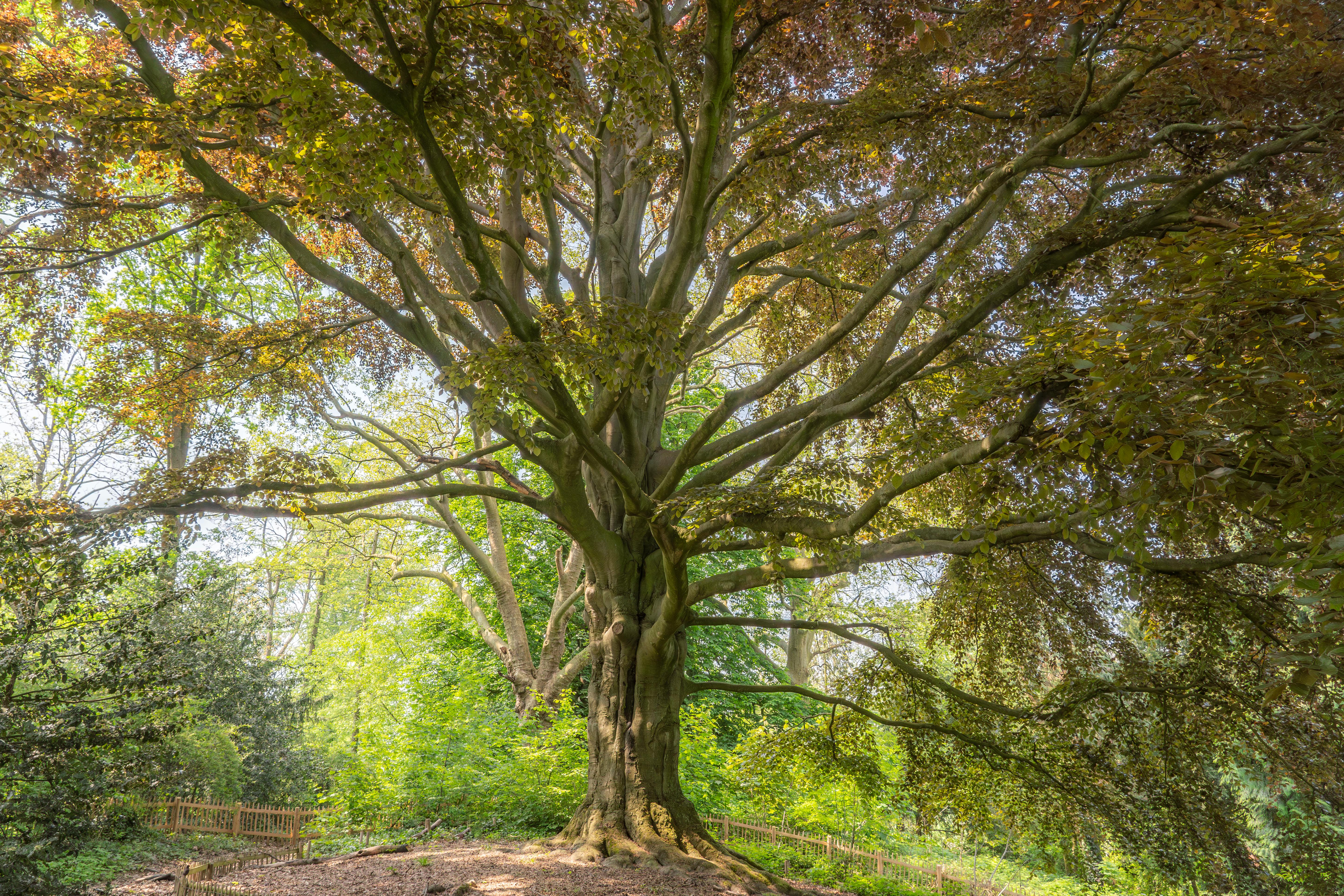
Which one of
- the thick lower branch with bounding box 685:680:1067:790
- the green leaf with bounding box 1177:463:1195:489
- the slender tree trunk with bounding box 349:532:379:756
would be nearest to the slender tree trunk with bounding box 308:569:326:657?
the slender tree trunk with bounding box 349:532:379:756

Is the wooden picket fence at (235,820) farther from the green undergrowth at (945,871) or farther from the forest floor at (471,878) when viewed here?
the green undergrowth at (945,871)

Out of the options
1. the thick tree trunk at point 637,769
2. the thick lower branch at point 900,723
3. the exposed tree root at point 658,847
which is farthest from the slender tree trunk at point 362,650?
the thick lower branch at point 900,723

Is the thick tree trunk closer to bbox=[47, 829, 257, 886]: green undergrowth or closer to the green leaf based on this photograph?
bbox=[47, 829, 257, 886]: green undergrowth

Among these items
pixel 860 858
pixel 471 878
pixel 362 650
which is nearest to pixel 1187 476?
pixel 471 878

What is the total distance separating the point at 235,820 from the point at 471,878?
27.6 ft

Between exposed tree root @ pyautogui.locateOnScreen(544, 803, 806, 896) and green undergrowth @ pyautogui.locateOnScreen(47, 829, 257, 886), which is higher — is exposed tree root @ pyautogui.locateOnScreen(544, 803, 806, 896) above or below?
above

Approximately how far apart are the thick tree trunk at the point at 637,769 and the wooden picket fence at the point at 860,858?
4.74m

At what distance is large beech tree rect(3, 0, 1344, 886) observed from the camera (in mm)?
3084

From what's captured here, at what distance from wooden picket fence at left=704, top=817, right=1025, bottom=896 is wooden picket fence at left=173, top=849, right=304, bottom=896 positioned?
5.81 metres

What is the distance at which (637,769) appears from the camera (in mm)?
6301

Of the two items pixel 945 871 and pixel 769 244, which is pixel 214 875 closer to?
pixel 769 244

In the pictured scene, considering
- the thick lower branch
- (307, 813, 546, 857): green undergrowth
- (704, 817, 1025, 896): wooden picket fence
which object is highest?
the thick lower branch

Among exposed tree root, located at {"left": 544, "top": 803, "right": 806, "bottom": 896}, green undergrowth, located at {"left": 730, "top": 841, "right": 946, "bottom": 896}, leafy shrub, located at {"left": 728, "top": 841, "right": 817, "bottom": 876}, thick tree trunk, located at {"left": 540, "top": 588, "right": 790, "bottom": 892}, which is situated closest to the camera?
exposed tree root, located at {"left": 544, "top": 803, "right": 806, "bottom": 896}

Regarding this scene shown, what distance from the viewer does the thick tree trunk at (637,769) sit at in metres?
5.90
